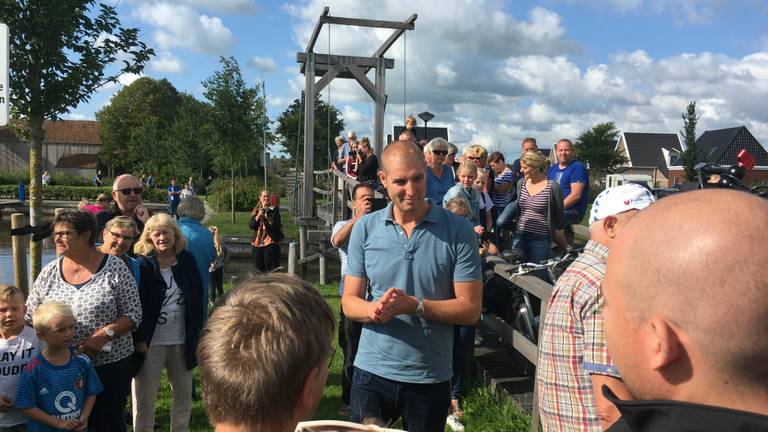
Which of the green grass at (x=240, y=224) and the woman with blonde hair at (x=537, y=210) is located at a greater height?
the woman with blonde hair at (x=537, y=210)

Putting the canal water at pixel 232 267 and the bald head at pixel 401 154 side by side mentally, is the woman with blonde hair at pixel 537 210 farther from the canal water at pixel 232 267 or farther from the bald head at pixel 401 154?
the canal water at pixel 232 267

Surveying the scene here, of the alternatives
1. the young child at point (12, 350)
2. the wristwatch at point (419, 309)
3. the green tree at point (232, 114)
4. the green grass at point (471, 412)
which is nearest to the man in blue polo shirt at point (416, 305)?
the wristwatch at point (419, 309)

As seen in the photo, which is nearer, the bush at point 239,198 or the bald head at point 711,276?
the bald head at point 711,276

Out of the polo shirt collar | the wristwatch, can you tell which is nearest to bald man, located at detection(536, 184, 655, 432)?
the wristwatch

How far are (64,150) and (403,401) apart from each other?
7324 cm

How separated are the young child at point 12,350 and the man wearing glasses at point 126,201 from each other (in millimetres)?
1500

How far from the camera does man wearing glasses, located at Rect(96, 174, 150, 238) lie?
4.89 meters

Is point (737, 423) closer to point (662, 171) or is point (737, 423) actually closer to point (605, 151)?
point (605, 151)

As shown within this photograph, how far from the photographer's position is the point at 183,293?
13.4ft

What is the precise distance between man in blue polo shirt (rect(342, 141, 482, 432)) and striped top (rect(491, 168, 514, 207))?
4.67 meters

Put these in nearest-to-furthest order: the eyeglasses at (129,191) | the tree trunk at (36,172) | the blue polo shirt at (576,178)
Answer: the eyeglasses at (129,191) → the tree trunk at (36,172) → the blue polo shirt at (576,178)

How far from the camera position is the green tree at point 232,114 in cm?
2542

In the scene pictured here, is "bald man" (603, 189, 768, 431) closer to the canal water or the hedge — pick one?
the canal water

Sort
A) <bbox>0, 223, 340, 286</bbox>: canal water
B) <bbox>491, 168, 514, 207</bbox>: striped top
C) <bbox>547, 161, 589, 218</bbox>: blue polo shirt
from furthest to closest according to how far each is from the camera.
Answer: <bbox>0, 223, 340, 286</bbox>: canal water
<bbox>491, 168, 514, 207</bbox>: striped top
<bbox>547, 161, 589, 218</bbox>: blue polo shirt
